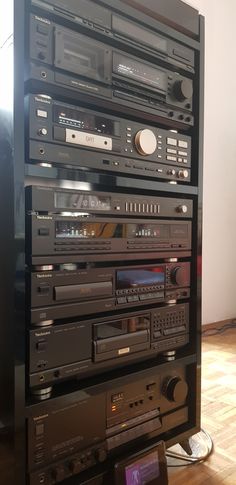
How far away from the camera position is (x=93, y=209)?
68 cm

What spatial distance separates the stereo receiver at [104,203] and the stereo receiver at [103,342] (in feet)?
0.70

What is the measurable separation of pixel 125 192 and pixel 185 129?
247mm

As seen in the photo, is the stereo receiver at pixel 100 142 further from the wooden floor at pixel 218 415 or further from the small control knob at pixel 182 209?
the wooden floor at pixel 218 415

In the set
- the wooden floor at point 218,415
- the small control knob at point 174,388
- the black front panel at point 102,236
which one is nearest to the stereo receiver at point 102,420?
the small control knob at point 174,388

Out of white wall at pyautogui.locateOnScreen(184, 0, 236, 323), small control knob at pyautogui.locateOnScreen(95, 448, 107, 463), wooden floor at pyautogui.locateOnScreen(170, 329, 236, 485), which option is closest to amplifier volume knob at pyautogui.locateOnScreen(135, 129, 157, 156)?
small control knob at pyautogui.locateOnScreen(95, 448, 107, 463)

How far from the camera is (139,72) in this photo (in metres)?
0.75

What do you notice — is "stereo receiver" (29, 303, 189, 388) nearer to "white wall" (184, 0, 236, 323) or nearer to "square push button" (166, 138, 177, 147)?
"square push button" (166, 138, 177, 147)

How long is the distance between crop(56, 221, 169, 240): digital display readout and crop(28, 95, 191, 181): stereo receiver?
0.37 feet

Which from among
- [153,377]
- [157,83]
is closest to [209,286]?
[153,377]

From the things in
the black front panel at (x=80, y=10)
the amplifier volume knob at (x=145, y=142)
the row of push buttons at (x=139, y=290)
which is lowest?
the row of push buttons at (x=139, y=290)

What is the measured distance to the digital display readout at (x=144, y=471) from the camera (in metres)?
0.68

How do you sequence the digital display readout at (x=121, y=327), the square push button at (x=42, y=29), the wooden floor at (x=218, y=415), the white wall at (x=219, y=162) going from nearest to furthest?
the square push button at (x=42, y=29), the digital display readout at (x=121, y=327), the wooden floor at (x=218, y=415), the white wall at (x=219, y=162)

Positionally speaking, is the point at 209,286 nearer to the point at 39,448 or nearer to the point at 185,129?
the point at 185,129

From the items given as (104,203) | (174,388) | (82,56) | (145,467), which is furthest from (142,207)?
(145,467)
